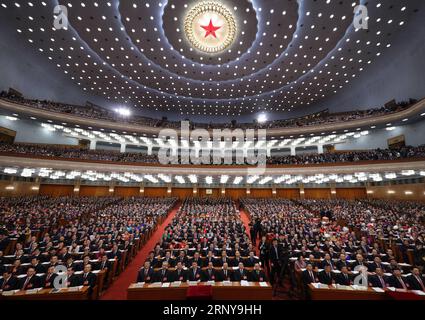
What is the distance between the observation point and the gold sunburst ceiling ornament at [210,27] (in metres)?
14.2

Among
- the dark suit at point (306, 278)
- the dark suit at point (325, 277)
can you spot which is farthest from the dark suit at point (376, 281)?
the dark suit at point (306, 278)

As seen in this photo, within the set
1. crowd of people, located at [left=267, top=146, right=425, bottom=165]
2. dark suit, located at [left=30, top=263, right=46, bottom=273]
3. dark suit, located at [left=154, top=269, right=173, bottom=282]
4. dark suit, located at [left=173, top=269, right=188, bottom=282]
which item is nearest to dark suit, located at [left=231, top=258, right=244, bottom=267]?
dark suit, located at [left=173, top=269, right=188, bottom=282]

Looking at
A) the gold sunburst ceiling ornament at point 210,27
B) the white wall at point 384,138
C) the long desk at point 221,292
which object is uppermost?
the gold sunburst ceiling ornament at point 210,27

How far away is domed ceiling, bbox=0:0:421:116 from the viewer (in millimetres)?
13273

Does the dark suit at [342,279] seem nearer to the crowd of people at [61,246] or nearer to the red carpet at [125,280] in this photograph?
the red carpet at [125,280]

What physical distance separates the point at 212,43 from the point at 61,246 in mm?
17668

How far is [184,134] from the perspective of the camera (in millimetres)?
22906

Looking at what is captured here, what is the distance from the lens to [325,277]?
185 inches

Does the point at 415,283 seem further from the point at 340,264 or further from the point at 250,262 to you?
the point at 250,262

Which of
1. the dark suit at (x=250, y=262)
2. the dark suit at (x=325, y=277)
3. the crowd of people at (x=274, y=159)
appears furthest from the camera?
the crowd of people at (x=274, y=159)

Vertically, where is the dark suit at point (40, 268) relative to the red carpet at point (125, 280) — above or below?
above

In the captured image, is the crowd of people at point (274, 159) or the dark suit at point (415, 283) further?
the crowd of people at point (274, 159)

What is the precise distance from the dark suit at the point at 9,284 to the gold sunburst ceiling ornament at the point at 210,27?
17.2 metres

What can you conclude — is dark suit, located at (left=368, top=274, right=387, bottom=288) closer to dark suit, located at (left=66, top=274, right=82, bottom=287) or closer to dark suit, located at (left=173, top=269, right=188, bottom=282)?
dark suit, located at (left=173, top=269, right=188, bottom=282)
